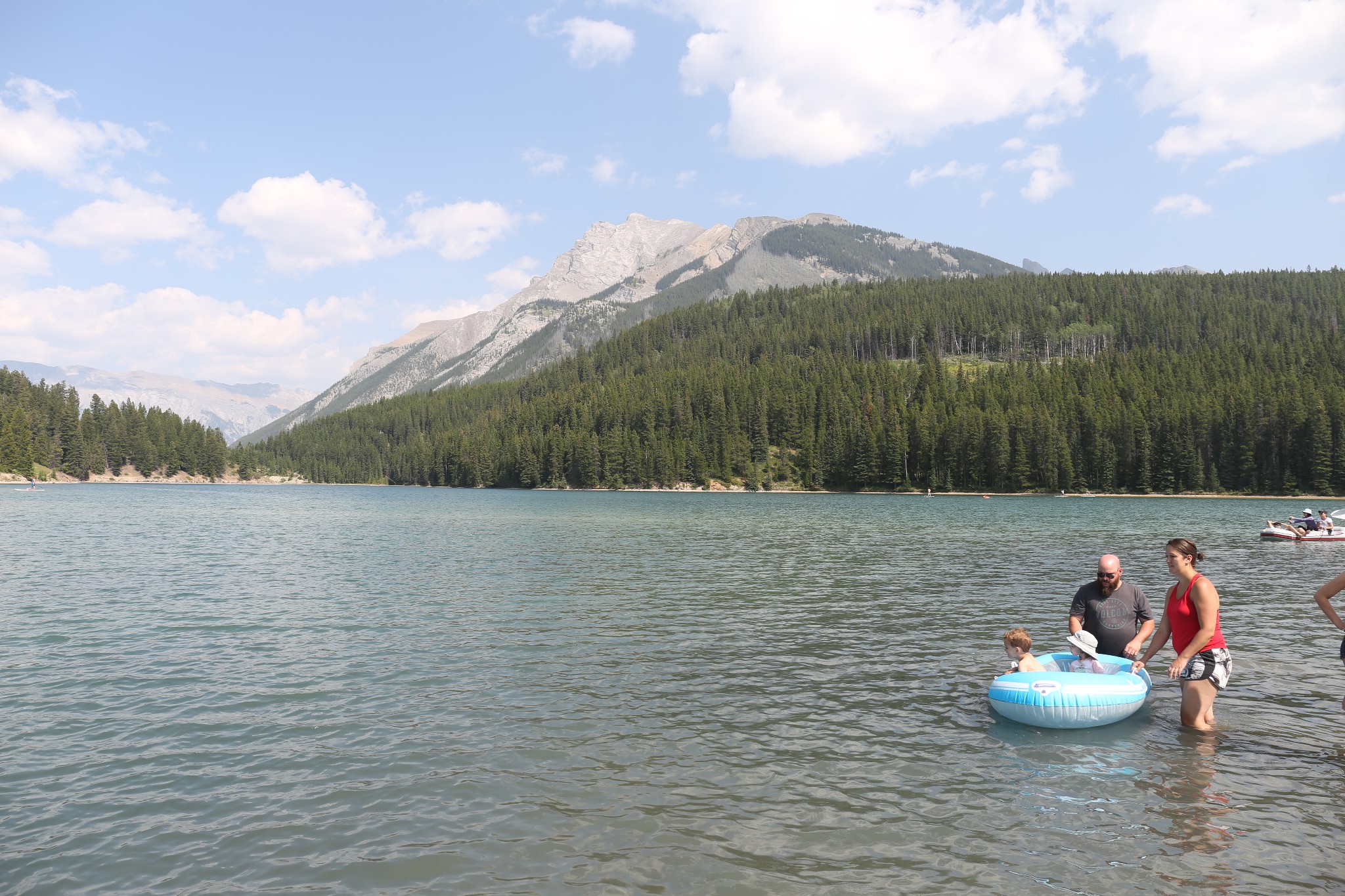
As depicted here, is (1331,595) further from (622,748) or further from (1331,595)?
(622,748)

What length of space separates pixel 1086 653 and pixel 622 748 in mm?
10438

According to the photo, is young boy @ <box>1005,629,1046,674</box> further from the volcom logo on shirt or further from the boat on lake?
the boat on lake

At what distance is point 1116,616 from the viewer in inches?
643

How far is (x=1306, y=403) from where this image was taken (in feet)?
456

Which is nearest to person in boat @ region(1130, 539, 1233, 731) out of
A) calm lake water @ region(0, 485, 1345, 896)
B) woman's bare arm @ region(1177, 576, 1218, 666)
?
woman's bare arm @ region(1177, 576, 1218, 666)

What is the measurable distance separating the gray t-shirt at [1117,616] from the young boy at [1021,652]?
1330 mm

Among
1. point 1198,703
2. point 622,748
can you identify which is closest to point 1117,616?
point 1198,703

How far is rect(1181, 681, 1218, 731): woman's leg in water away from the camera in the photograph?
1482cm

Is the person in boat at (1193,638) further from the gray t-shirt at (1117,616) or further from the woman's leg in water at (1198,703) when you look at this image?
the gray t-shirt at (1117,616)

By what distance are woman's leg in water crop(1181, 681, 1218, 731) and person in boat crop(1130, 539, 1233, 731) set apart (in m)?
0.01

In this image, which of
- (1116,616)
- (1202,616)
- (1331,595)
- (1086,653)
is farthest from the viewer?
(1116,616)

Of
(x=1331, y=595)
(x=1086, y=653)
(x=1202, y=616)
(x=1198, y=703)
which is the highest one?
(x=1331, y=595)

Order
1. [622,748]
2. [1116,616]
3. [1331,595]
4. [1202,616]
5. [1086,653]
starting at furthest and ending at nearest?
[1116,616]
[1086,653]
[622,748]
[1202,616]
[1331,595]

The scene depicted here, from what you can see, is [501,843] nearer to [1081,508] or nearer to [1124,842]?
[1124,842]
